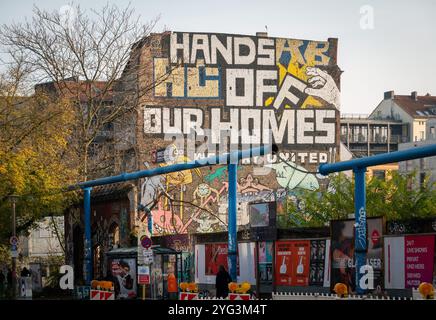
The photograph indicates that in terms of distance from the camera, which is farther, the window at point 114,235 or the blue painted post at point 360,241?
the window at point 114,235

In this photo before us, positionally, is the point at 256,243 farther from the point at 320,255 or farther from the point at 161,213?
the point at 161,213

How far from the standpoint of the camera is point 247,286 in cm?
2058

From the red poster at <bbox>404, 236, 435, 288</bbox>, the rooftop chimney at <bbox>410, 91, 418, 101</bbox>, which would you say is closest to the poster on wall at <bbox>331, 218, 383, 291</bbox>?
the red poster at <bbox>404, 236, 435, 288</bbox>

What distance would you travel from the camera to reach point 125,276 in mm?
35219

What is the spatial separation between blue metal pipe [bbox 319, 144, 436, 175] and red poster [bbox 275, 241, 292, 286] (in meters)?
2.84

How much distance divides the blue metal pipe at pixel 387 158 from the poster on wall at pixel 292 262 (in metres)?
2.52

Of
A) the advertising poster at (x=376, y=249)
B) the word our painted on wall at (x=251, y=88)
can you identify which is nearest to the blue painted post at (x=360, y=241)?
the advertising poster at (x=376, y=249)

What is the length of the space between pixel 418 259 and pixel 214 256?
11.3m

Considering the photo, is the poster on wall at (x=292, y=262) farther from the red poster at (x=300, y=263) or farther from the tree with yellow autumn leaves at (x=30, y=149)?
the tree with yellow autumn leaves at (x=30, y=149)

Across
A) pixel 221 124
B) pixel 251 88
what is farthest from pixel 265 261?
pixel 251 88

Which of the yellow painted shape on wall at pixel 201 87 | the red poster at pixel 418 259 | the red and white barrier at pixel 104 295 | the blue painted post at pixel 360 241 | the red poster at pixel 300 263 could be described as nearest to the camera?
the red poster at pixel 418 259

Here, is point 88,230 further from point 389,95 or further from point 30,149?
point 389,95

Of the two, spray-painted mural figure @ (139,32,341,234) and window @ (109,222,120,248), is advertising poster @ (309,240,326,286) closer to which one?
window @ (109,222,120,248)

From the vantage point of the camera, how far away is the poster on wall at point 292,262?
2742cm
